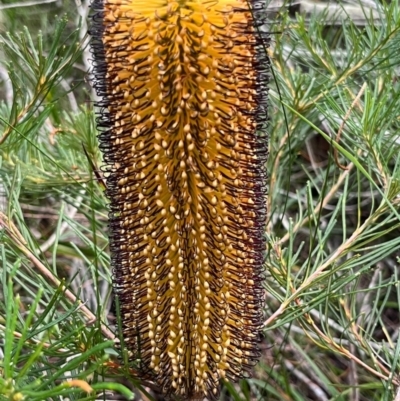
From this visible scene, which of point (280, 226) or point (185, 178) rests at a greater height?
point (185, 178)

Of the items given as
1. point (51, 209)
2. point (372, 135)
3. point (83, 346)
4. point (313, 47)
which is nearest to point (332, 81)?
point (313, 47)

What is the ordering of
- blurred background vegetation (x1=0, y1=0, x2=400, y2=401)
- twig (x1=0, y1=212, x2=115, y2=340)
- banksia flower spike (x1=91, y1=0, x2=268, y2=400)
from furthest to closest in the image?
twig (x1=0, y1=212, x2=115, y2=340) < blurred background vegetation (x1=0, y1=0, x2=400, y2=401) < banksia flower spike (x1=91, y1=0, x2=268, y2=400)

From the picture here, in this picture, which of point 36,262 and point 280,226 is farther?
point 280,226

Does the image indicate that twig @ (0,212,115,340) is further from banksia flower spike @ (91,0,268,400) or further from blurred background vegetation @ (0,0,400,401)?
banksia flower spike @ (91,0,268,400)

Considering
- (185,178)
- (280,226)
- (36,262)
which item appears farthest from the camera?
(280,226)

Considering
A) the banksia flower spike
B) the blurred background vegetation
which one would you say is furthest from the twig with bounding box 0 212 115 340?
the banksia flower spike

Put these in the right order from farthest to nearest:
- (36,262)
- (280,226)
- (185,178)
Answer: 1. (280,226)
2. (36,262)
3. (185,178)
